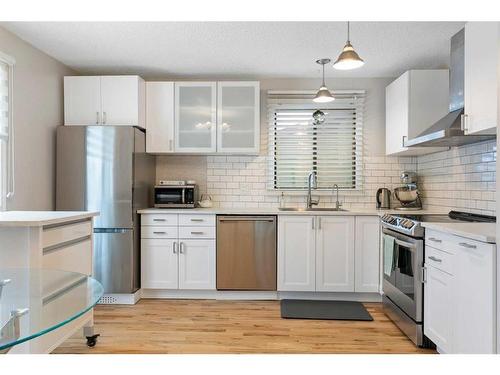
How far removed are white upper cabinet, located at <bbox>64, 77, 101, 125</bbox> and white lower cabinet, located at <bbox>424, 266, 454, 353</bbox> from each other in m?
3.38

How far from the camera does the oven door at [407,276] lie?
2.82 meters

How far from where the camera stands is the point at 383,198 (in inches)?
167

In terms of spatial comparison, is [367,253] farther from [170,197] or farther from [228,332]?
[170,197]

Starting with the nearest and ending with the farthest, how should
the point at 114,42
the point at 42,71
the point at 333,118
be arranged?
the point at 114,42, the point at 42,71, the point at 333,118

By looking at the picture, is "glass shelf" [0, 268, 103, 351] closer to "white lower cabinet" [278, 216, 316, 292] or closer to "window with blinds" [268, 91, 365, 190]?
"white lower cabinet" [278, 216, 316, 292]

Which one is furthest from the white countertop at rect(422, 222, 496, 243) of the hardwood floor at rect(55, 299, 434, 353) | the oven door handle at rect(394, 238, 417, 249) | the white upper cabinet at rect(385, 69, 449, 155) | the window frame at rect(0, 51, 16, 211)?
the window frame at rect(0, 51, 16, 211)

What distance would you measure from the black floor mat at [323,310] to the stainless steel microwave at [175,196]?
143 centimetres

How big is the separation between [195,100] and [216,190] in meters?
1.04

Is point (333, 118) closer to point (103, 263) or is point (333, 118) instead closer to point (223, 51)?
point (223, 51)

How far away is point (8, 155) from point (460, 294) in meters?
3.48

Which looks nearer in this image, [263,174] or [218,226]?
[218,226]

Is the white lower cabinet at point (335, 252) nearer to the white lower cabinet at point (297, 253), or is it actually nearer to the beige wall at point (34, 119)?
the white lower cabinet at point (297, 253)

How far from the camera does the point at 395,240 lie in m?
3.23
